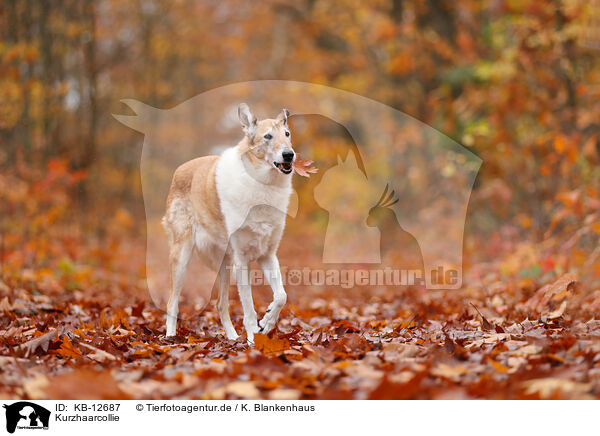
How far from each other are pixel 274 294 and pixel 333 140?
1365 cm

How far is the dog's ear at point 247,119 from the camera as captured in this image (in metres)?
5.75

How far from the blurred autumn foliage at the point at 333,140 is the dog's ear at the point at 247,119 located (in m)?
1.87

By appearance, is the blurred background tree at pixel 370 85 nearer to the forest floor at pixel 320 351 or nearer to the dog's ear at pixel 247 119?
the forest floor at pixel 320 351

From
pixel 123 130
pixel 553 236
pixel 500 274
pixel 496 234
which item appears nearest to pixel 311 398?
pixel 500 274

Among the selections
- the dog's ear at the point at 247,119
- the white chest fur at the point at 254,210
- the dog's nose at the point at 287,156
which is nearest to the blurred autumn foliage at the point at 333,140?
the white chest fur at the point at 254,210

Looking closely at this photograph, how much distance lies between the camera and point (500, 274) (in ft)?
30.4

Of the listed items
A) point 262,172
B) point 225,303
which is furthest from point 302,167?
point 225,303

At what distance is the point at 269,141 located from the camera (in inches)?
224

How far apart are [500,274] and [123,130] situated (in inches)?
641

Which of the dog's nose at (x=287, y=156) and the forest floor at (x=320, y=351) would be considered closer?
the forest floor at (x=320, y=351)

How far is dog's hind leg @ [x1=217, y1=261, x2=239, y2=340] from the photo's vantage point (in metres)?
6.03
